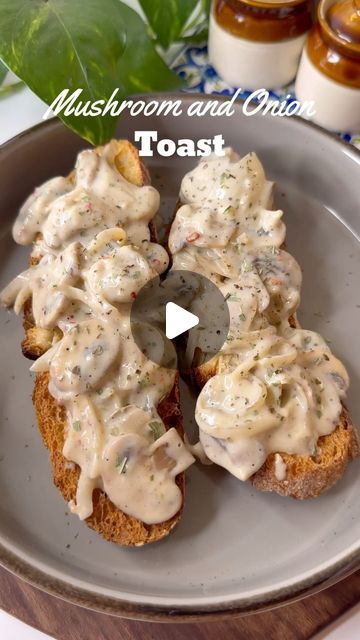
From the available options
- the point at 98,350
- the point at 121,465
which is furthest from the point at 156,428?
the point at 98,350

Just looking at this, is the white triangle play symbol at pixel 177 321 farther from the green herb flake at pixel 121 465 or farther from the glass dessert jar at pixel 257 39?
the glass dessert jar at pixel 257 39

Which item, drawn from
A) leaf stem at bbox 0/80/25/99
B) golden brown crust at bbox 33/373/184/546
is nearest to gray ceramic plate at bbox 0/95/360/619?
golden brown crust at bbox 33/373/184/546

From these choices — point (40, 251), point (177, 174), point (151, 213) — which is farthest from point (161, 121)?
point (40, 251)

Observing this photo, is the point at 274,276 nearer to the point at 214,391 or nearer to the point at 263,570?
the point at 214,391

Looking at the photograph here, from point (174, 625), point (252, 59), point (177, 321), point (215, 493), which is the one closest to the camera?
point (174, 625)
